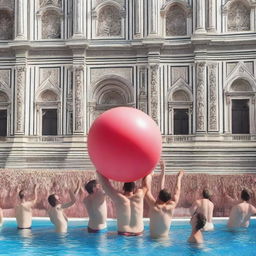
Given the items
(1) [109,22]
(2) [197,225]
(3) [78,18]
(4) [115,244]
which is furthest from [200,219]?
(1) [109,22]

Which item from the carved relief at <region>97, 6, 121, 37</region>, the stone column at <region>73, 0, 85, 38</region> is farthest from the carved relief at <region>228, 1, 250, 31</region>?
the stone column at <region>73, 0, 85, 38</region>

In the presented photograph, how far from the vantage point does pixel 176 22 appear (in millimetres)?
35625

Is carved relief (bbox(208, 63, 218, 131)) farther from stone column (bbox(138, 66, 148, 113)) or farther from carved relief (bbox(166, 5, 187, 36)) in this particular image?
stone column (bbox(138, 66, 148, 113))

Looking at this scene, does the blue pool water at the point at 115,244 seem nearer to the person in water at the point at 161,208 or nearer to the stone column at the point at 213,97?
the person in water at the point at 161,208

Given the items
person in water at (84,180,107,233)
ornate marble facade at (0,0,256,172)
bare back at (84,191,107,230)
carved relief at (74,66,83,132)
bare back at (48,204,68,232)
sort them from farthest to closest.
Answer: carved relief at (74,66,83,132) < ornate marble facade at (0,0,256,172) < bare back at (48,204,68,232) < bare back at (84,191,107,230) < person in water at (84,180,107,233)

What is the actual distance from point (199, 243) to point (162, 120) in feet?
73.3

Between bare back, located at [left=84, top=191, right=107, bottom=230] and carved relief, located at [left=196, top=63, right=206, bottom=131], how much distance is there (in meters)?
20.7

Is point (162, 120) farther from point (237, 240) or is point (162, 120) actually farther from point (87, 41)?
point (237, 240)

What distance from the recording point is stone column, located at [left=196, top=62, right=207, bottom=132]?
33875mm

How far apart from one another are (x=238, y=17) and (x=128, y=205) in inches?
1016

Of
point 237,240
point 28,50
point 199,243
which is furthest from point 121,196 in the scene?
point 28,50

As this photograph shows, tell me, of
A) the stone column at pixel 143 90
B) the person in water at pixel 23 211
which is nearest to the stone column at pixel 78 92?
the stone column at pixel 143 90

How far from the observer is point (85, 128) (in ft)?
115

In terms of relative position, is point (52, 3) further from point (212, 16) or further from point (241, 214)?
point (241, 214)
